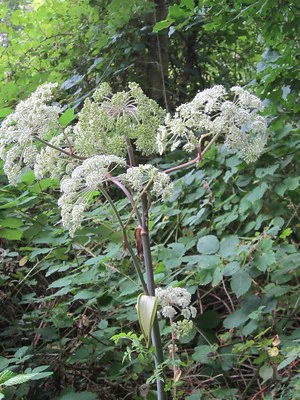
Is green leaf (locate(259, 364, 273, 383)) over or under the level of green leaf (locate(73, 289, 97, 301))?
under

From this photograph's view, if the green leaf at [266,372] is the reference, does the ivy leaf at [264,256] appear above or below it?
above

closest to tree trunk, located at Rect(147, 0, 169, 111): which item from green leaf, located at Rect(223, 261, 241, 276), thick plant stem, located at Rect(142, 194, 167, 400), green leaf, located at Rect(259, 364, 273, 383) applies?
green leaf, located at Rect(223, 261, 241, 276)

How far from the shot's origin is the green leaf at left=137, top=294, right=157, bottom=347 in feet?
3.84

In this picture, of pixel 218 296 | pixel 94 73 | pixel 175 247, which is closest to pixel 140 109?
pixel 175 247

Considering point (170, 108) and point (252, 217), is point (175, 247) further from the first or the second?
point (170, 108)

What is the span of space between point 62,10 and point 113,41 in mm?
707

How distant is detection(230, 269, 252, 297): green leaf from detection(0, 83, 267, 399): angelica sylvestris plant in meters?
0.45

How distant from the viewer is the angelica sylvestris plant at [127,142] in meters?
1.23

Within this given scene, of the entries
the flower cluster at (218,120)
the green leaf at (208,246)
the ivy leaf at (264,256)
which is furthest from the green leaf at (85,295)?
the flower cluster at (218,120)

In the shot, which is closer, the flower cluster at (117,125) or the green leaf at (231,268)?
the flower cluster at (117,125)

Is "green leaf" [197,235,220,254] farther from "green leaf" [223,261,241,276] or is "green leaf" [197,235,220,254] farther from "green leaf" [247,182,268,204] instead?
"green leaf" [247,182,268,204]

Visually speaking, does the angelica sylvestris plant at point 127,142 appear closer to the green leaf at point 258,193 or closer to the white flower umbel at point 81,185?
the white flower umbel at point 81,185

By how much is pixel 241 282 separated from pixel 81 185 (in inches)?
30.7

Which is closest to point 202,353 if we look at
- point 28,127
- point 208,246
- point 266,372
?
point 266,372
